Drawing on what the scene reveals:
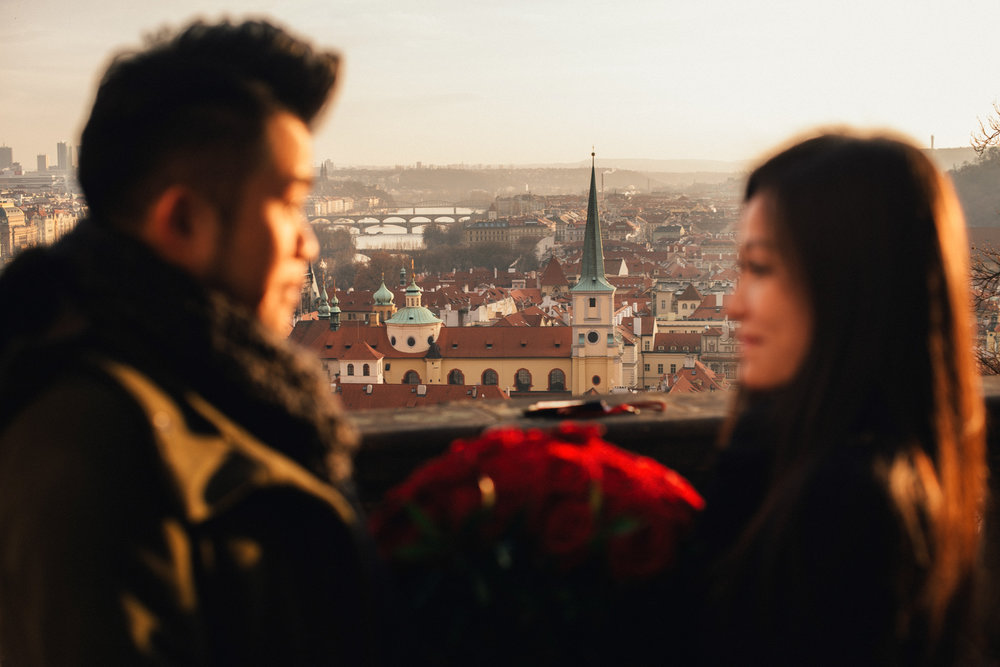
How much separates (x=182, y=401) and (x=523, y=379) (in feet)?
129

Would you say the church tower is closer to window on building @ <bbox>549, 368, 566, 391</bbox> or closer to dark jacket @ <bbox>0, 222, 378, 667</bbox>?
window on building @ <bbox>549, 368, 566, 391</bbox>

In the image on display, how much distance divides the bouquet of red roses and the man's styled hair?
29 cm

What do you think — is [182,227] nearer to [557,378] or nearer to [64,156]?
[64,156]

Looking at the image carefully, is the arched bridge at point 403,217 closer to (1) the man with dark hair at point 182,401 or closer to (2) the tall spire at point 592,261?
(2) the tall spire at point 592,261

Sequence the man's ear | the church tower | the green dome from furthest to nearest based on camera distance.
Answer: the green dome, the church tower, the man's ear

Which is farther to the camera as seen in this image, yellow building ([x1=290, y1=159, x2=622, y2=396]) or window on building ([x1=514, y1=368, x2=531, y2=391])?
window on building ([x1=514, y1=368, x2=531, y2=391])

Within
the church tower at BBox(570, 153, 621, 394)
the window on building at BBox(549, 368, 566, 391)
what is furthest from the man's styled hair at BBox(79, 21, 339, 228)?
the window on building at BBox(549, 368, 566, 391)

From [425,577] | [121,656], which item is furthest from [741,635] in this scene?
[121,656]

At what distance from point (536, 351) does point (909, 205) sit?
128 ft

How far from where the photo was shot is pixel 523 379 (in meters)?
39.9

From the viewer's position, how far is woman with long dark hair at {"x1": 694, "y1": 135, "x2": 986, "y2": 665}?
0.83m

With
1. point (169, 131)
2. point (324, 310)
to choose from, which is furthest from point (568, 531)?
point (324, 310)

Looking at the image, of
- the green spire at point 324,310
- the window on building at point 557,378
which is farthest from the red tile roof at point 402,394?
the green spire at point 324,310

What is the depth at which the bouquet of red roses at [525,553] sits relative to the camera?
86 cm
